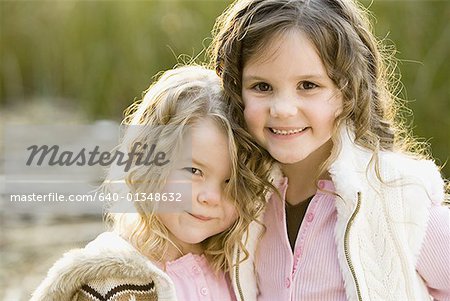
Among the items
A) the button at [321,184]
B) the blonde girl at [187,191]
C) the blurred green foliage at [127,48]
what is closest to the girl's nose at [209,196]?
the blonde girl at [187,191]

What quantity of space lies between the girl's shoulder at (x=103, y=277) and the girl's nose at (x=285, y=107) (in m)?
0.46

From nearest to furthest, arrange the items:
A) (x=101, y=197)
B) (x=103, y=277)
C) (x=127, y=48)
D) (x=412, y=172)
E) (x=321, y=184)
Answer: (x=103, y=277)
(x=412, y=172)
(x=321, y=184)
(x=101, y=197)
(x=127, y=48)

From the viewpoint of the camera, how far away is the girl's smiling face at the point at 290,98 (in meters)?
2.08

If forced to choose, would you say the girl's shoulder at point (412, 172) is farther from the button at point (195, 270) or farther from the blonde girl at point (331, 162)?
the button at point (195, 270)

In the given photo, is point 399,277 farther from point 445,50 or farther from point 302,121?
point 445,50

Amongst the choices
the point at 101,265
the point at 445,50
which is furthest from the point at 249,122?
the point at 445,50

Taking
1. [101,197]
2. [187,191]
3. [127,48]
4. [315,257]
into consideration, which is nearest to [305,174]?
[315,257]

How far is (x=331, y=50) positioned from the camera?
212 cm

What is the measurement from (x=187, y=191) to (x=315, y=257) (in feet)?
1.16

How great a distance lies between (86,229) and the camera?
166 inches

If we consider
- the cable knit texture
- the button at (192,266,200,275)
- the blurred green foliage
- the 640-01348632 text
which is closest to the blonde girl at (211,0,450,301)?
the cable knit texture

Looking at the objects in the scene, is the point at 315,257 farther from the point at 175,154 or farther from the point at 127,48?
the point at 127,48

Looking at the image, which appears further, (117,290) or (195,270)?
(195,270)

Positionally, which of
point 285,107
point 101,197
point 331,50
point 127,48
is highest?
point 331,50
